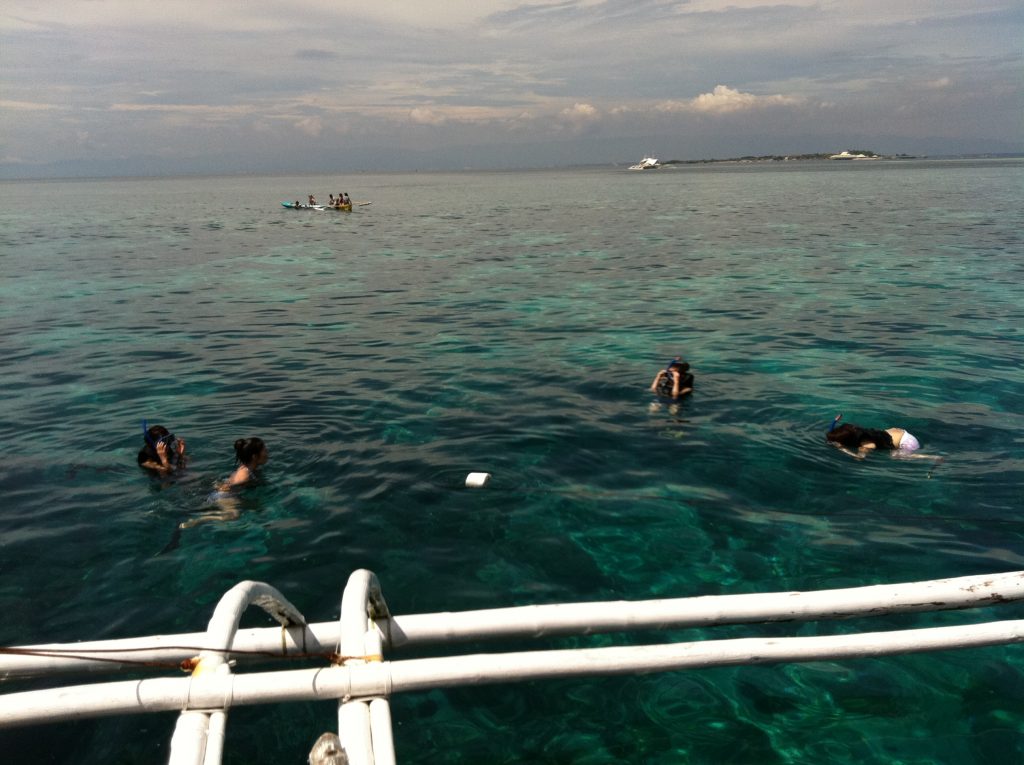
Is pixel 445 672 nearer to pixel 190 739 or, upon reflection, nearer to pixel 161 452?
pixel 190 739

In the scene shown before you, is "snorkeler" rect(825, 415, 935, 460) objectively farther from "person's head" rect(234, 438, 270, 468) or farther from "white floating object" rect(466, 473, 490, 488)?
"person's head" rect(234, 438, 270, 468)

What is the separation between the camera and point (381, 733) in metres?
3.39

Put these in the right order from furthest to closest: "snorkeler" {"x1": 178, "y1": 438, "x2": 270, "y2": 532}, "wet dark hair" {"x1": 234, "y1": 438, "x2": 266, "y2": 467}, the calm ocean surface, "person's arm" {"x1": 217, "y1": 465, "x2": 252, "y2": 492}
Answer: "person's arm" {"x1": 217, "y1": 465, "x2": 252, "y2": 492} → "wet dark hair" {"x1": 234, "y1": 438, "x2": 266, "y2": 467} → "snorkeler" {"x1": 178, "y1": 438, "x2": 270, "y2": 532} → the calm ocean surface

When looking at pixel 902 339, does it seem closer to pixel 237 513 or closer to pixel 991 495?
pixel 991 495

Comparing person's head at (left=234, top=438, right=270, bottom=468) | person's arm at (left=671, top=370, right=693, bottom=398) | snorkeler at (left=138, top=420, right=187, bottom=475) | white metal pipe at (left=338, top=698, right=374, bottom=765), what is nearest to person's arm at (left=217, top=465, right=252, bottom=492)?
person's head at (left=234, top=438, right=270, bottom=468)

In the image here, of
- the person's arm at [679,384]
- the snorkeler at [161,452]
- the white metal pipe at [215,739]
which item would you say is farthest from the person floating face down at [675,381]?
the white metal pipe at [215,739]

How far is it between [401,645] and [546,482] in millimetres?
8407

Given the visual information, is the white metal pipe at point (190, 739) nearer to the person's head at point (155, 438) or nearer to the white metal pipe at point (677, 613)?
the white metal pipe at point (677, 613)

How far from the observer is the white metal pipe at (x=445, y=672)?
11.4ft

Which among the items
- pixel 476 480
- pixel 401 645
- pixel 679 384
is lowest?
pixel 476 480

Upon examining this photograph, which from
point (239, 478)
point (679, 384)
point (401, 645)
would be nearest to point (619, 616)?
point (401, 645)

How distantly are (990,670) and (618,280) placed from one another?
27.1 meters

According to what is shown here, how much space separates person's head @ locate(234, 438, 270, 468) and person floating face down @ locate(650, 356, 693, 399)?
8561 millimetres

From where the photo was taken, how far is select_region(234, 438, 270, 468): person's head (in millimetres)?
11719
